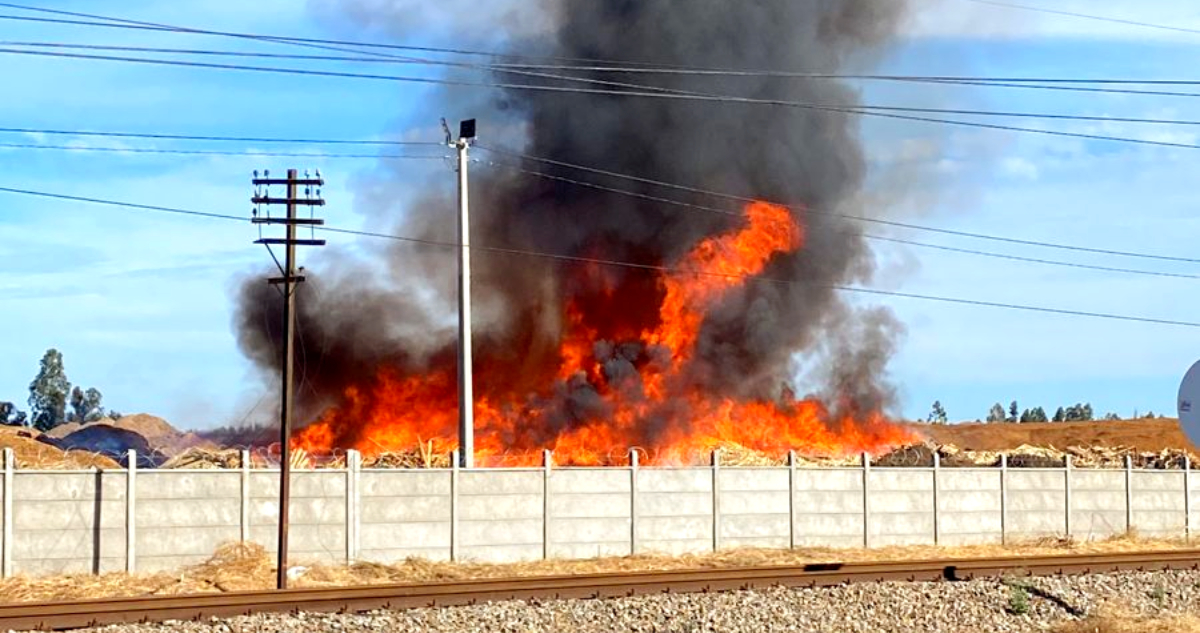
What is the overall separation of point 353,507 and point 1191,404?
63.3 feet

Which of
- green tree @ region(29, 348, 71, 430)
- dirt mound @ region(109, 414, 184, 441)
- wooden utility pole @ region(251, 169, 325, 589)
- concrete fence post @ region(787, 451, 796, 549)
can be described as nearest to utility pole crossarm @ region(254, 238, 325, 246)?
wooden utility pole @ region(251, 169, 325, 589)

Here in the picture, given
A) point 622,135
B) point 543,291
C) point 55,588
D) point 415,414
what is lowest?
point 55,588

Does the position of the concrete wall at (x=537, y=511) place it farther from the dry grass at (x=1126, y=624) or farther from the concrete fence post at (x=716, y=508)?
the dry grass at (x=1126, y=624)

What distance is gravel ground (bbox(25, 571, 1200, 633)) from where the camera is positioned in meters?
23.2

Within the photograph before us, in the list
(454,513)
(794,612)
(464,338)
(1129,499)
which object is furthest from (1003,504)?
(794,612)

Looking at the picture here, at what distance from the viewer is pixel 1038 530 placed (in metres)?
45.3

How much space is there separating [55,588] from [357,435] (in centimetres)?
3163

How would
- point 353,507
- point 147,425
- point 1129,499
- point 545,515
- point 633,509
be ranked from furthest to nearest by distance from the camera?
point 147,425 → point 1129,499 → point 633,509 → point 545,515 → point 353,507

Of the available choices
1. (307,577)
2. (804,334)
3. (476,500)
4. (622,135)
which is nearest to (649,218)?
(622,135)

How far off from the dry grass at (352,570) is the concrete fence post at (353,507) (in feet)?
1.67

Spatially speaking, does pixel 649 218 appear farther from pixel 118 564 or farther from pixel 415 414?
pixel 118 564

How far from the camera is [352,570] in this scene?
3366 centimetres

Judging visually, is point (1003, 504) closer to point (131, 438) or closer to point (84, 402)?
point (131, 438)

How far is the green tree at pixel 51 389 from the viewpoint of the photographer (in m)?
135
